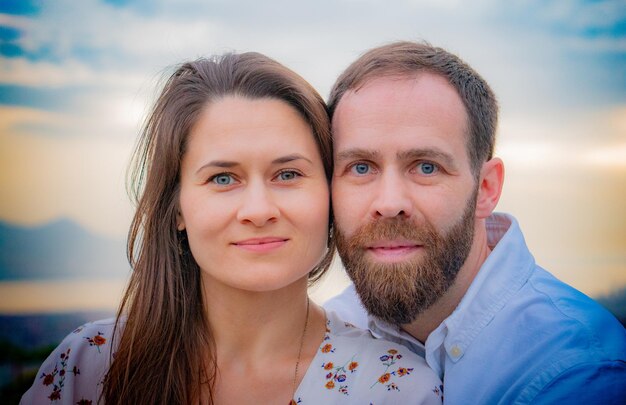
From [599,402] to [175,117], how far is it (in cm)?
241

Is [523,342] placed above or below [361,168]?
below

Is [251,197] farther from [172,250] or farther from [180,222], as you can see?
[172,250]

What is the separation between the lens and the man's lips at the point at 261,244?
113 inches

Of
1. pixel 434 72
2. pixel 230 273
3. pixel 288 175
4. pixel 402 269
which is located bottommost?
pixel 402 269

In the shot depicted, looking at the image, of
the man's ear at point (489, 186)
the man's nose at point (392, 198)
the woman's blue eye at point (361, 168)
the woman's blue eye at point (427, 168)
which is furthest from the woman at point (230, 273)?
the man's ear at point (489, 186)

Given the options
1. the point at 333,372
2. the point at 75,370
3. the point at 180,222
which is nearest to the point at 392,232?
the point at 333,372

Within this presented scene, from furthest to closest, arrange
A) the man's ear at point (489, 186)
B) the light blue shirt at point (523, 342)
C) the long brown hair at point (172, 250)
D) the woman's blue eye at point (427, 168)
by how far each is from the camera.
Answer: the man's ear at point (489, 186) → the woman's blue eye at point (427, 168) → the long brown hair at point (172, 250) → the light blue shirt at point (523, 342)

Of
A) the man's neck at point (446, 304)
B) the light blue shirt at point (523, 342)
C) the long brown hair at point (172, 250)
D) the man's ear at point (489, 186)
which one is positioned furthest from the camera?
the man's ear at point (489, 186)

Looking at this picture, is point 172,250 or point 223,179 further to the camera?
point 172,250

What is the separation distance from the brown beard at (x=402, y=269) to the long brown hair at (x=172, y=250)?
1.60 ft

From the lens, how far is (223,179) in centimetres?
295

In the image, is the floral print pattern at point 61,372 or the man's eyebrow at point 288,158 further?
the floral print pattern at point 61,372

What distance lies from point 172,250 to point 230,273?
0.56 m

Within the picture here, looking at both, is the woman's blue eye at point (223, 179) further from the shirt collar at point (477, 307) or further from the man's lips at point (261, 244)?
the shirt collar at point (477, 307)
